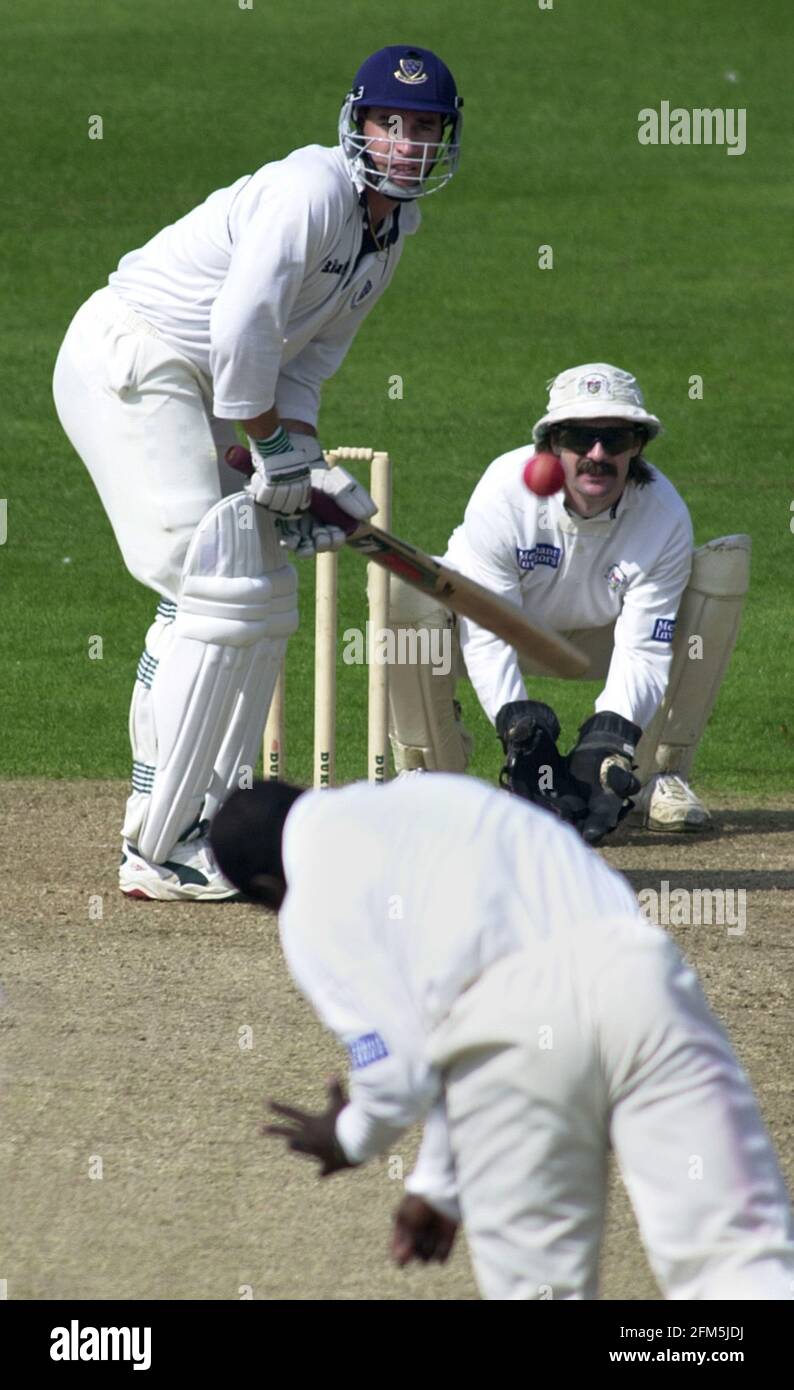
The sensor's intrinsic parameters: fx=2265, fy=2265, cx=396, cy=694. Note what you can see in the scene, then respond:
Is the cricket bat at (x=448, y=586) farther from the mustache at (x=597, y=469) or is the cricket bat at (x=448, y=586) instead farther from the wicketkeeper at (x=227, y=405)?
the mustache at (x=597, y=469)

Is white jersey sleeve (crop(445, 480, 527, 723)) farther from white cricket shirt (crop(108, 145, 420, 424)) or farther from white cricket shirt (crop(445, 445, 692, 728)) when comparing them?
white cricket shirt (crop(108, 145, 420, 424))

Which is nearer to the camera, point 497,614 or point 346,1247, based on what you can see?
point 346,1247

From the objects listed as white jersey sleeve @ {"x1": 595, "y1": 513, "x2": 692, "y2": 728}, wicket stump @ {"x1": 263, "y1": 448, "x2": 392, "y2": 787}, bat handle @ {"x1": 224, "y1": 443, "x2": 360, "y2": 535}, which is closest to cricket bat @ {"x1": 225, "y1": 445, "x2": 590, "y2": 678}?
bat handle @ {"x1": 224, "y1": 443, "x2": 360, "y2": 535}

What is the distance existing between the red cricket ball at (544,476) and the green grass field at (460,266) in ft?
5.43

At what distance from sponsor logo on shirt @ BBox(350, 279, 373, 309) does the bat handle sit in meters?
0.47

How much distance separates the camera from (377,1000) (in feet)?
8.58

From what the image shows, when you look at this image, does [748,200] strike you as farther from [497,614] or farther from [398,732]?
[497,614]

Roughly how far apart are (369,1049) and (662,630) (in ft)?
11.5

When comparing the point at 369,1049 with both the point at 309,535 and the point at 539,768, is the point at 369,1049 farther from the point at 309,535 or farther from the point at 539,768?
the point at 539,768

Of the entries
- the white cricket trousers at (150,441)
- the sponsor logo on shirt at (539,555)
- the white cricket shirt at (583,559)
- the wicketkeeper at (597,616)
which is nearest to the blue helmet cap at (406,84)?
the white cricket trousers at (150,441)

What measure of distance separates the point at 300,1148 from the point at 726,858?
3.36 m

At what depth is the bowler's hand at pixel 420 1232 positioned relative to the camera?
2713mm

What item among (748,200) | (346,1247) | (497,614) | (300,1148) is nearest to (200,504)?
(497,614)

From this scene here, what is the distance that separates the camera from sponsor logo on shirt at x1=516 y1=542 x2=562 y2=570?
605 cm
